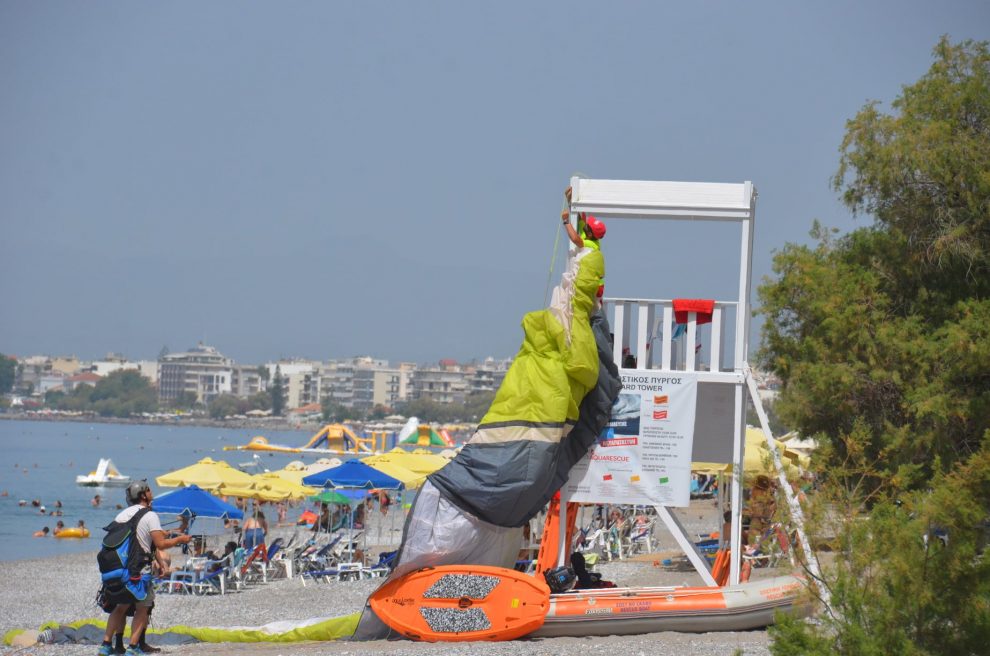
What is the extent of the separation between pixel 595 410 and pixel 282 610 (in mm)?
6418

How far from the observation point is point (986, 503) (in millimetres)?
10766

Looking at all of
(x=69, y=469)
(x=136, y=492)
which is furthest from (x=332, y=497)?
(x=69, y=469)

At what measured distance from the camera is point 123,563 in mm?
8930

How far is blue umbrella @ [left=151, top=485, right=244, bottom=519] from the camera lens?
1920 cm

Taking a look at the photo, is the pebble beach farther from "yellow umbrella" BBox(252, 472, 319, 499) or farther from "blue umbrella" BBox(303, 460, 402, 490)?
"blue umbrella" BBox(303, 460, 402, 490)

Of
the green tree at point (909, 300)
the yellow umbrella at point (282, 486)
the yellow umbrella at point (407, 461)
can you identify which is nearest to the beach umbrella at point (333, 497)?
the yellow umbrella at point (282, 486)

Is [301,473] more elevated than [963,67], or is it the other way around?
[963,67]

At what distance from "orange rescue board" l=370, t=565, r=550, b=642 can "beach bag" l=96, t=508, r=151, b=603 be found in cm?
249

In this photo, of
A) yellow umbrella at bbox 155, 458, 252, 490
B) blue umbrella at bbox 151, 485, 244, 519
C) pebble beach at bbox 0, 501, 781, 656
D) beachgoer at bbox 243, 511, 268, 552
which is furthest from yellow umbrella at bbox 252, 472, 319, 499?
blue umbrella at bbox 151, 485, 244, 519

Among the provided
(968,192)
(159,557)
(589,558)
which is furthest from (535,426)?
(589,558)

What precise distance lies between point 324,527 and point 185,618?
1072 centimetres

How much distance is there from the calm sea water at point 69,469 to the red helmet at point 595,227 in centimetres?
2249

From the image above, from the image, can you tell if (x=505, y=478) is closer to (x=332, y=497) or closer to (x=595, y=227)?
(x=595, y=227)

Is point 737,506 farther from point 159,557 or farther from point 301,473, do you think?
point 301,473
